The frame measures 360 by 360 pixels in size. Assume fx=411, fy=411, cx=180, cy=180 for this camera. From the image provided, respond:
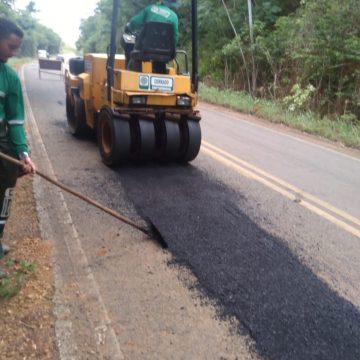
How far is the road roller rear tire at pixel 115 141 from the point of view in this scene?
6066 millimetres

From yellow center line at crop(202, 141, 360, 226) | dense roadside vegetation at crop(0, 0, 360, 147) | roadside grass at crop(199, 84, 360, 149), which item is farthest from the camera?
dense roadside vegetation at crop(0, 0, 360, 147)

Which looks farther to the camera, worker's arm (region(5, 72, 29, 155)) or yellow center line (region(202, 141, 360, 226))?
yellow center line (region(202, 141, 360, 226))

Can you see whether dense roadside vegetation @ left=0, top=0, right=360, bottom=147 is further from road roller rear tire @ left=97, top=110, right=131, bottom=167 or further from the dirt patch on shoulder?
the dirt patch on shoulder

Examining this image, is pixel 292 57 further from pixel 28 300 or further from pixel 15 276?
pixel 28 300

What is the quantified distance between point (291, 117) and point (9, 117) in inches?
426

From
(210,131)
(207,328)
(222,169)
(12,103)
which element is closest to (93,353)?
(207,328)

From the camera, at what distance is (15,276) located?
3273 millimetres

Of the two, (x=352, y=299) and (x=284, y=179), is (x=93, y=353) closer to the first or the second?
(x=352, y=299)

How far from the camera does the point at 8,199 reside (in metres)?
3.47

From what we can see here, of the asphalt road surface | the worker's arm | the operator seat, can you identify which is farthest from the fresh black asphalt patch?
the operator seat

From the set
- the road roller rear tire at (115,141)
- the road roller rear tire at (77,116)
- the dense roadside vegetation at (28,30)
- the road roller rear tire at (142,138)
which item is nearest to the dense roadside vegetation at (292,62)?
the road roller rear tire at (142,138)

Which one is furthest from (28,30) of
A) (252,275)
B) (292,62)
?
(252,275)

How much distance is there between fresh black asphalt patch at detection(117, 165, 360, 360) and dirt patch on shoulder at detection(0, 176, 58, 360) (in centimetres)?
119

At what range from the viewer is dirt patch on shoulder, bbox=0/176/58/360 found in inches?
99.9
